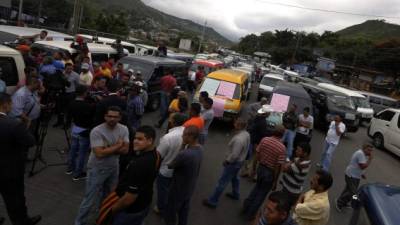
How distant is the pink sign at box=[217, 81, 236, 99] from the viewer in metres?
12.7

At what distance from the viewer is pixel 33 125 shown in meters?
6.96

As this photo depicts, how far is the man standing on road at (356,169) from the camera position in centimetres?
698

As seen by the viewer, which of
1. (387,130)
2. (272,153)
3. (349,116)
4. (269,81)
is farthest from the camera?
(269,81)

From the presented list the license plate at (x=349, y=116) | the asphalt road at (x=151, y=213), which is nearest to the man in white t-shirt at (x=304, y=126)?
the asphalt road at (x=151, y=213)

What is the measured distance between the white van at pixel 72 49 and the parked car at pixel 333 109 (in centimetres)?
952

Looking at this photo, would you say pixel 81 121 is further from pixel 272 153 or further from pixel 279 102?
pixel 279 102

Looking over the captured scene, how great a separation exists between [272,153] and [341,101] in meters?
12.0

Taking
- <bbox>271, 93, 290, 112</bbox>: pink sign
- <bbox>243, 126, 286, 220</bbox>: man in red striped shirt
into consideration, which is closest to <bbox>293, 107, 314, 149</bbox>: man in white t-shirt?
<bbox>271, 93, 290, 112</bbox>: pink sign

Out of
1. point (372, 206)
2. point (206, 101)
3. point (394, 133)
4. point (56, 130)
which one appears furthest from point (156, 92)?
point (372, 206)

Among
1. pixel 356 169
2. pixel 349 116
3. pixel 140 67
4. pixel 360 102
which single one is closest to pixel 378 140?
pixel 349 116

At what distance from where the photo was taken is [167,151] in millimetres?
4957

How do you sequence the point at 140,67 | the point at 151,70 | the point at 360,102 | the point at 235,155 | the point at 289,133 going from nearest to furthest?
the point at 235,155 < the point at 289,133 < the point at 151,70 < the point at 140,67 < the point at 360,102

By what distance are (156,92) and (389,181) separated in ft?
27.1

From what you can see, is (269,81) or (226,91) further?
(269,81)
